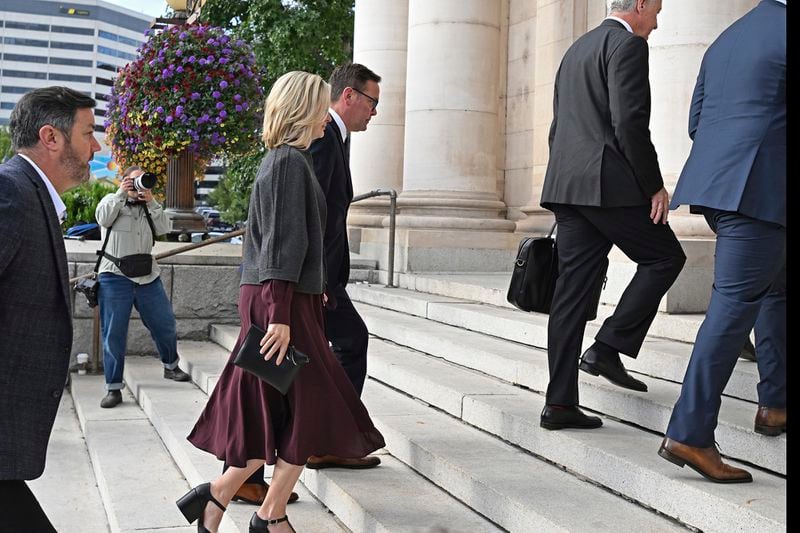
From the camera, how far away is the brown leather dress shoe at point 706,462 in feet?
11.6

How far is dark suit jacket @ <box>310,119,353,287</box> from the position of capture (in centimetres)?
445

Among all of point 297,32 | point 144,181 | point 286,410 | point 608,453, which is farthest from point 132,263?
point 297,32

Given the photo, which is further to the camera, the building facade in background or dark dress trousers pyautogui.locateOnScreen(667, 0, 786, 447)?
the building facade in background

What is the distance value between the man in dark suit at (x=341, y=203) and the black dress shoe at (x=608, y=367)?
3.57ft

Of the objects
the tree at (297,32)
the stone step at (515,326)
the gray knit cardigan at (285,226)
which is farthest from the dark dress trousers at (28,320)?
the tree at (297,32)

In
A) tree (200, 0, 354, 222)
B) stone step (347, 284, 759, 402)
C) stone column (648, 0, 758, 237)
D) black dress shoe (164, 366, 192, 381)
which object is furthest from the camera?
tree (200, 0, 354, 222)

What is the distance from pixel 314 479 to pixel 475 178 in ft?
21.0

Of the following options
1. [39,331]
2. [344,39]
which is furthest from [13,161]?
[344,39]

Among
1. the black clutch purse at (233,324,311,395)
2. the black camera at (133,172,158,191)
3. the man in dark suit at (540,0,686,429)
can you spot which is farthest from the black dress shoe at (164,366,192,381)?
the black clutch purse at (233,324,311,395)

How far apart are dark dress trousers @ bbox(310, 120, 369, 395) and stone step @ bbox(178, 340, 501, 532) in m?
0.48

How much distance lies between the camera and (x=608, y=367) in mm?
4633

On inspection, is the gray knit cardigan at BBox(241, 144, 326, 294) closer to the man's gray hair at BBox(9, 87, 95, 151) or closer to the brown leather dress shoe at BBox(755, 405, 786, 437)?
the man's gray hair at BBox(9, 87, 95, 151)

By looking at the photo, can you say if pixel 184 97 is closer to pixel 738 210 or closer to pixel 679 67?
pixel 679 67

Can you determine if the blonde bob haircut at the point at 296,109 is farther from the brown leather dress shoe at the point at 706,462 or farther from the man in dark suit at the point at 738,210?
the brown leather dress shoe at the point at 706,462
